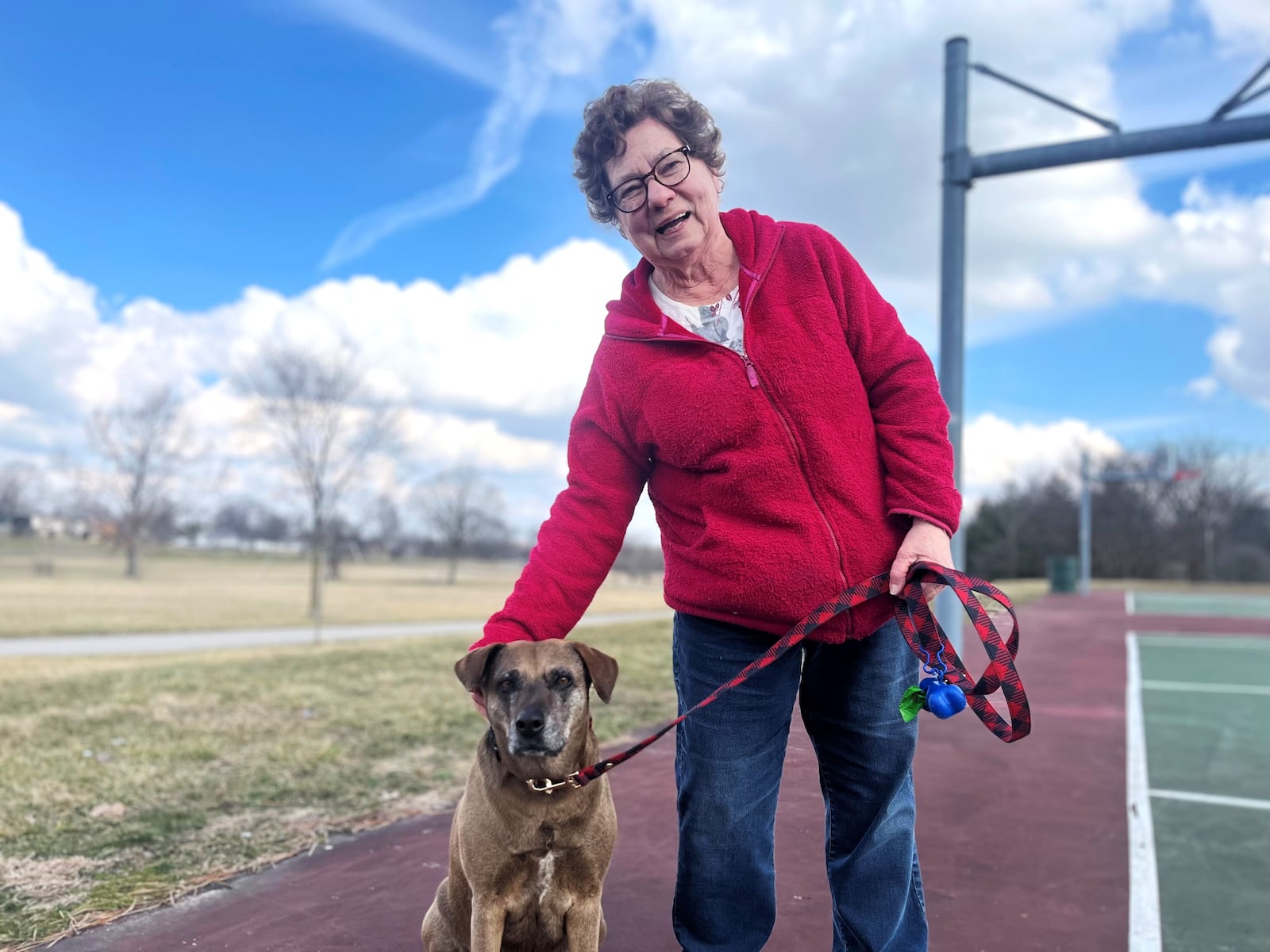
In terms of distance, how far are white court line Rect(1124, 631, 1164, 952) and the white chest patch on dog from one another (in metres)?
2.38

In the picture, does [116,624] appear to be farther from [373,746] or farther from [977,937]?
[977,937]

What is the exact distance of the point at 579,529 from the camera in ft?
8.81

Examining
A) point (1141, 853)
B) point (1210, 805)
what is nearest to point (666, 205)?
point (1141, 853)

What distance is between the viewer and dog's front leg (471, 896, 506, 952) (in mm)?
2498

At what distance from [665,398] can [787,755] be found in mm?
1067

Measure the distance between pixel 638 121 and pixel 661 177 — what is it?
0.19 m

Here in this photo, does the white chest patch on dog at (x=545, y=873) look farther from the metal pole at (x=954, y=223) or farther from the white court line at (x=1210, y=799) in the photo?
the metal pole at (x=954, y=223)

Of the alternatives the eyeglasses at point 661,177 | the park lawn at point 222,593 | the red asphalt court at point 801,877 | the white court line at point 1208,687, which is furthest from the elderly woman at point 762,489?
the park lawn at point 222,593

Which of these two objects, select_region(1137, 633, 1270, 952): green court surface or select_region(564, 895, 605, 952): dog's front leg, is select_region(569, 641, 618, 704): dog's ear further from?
select_region(1137, 633, 1270, 952): green court surface

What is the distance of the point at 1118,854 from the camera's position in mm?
4645

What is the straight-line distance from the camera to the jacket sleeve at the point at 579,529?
267cm

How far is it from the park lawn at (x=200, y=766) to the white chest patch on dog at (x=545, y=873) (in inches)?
78.3

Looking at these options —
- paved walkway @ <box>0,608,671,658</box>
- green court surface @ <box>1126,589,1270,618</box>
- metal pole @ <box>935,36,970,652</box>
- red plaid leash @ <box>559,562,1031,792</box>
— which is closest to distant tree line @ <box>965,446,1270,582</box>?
green court surface @ <box>1126,589,1270,618</box>

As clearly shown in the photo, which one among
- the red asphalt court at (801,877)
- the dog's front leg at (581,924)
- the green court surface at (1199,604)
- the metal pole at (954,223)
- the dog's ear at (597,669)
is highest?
the metal pole at (954,223)
